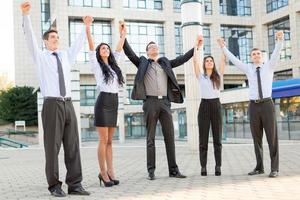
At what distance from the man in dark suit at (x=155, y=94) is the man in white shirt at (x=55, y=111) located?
1464 millimetres

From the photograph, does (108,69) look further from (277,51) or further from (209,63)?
(277,51)

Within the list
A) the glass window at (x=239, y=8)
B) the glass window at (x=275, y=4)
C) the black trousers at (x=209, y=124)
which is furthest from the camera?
the glass window at (x=239, y=8)

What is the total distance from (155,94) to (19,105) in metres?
46.9

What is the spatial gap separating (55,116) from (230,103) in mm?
27538

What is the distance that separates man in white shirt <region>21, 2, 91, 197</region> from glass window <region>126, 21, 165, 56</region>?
126 feet

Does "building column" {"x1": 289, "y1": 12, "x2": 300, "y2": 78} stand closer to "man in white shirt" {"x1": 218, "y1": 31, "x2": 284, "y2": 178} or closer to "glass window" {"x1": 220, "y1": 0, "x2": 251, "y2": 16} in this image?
"glass window" {"x1": 220, "y1": 0, "x2": 251, "y2": 16}

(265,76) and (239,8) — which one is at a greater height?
(239,8)

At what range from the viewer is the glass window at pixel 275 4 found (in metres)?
42.9

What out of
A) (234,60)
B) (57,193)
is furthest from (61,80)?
(234,60)

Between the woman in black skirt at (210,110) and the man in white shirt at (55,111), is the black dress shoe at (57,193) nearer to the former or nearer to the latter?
the man in white shirt at (55,111)

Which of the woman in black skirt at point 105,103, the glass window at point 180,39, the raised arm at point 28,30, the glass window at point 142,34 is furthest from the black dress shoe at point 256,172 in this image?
the glass window at point 180,39

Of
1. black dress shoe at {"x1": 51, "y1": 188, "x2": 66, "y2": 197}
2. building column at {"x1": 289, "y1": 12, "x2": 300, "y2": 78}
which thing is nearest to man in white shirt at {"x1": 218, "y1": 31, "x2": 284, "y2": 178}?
black dress shoe at {"x1": 51, "y1": 188, "x2": 66, "y2": 197}

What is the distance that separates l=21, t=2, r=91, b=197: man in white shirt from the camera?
612cm

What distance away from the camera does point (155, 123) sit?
757 cm
